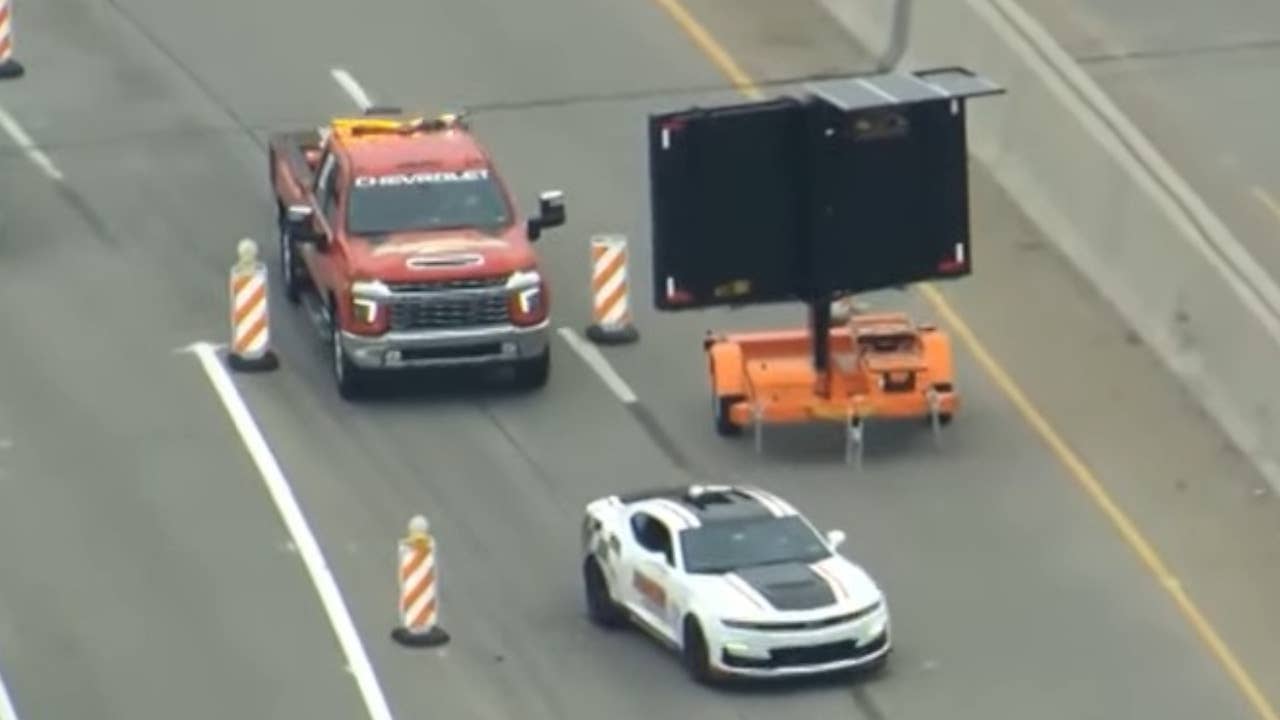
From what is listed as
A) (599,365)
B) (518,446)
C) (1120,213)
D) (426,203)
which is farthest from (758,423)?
(1120,213)

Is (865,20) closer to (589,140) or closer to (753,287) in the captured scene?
(589,140)

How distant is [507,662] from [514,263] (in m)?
5.74

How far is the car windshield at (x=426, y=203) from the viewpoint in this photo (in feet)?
134

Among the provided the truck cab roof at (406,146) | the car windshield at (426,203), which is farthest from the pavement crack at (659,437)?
the truck cab roof at (406,146)

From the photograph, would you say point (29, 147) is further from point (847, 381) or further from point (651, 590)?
point (651, 590)

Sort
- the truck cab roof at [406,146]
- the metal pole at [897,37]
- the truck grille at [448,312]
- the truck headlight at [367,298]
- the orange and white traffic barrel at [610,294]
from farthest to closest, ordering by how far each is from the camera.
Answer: the metal pole at [897,37] < the orange and white traffic barrel at [610,294] < the truck cab roof at [406,146] < the truck grille at [448,312] < the truck headlight at [367,298]

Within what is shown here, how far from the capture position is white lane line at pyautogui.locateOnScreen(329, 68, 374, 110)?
157 feet

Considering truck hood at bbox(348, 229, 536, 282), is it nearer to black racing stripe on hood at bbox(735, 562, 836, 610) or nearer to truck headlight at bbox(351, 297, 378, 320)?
truck headlight at bbox(351, 297, 378, 320)

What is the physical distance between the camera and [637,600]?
35.5 meters

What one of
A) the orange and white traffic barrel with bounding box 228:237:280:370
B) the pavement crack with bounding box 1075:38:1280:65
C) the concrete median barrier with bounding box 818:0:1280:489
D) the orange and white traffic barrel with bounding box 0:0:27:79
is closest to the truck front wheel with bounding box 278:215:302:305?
the orange and white traffic barrel with bounding box 228:237:280:370

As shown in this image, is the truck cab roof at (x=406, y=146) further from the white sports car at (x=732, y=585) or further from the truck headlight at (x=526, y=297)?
the white sports car at (x=732, y=585)

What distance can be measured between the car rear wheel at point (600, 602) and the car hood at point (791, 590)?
55.3 inches

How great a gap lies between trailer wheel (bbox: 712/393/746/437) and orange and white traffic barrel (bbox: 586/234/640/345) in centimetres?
207

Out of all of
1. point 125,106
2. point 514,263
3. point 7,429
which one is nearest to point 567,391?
point 514,263
